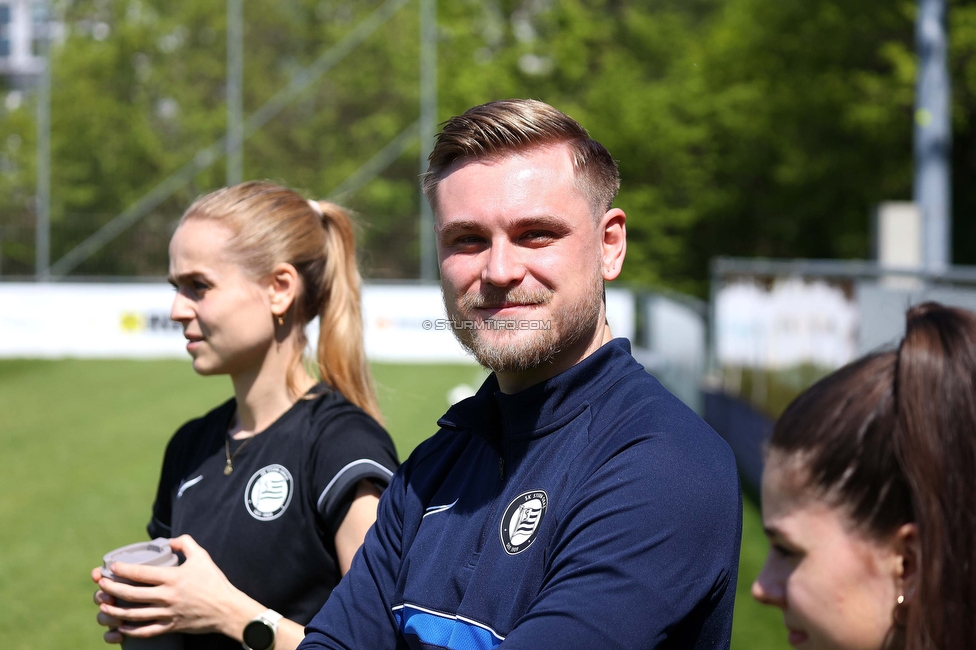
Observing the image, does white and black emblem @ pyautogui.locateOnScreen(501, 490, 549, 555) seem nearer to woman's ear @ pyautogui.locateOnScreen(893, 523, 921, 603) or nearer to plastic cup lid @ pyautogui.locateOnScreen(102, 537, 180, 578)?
woman's ear @ pyautogui.locateOnScreen(893, 523, 921, 603)

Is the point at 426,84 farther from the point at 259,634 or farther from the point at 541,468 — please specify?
the point at 541,468

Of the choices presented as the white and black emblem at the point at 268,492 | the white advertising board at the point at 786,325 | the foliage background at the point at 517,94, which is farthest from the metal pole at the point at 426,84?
the white and black emblem at the point at 268,492

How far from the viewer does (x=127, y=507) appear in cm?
891

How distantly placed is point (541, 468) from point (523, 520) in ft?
0.34

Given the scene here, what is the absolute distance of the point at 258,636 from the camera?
244 centimetres

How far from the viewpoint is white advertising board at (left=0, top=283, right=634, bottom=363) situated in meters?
20.2

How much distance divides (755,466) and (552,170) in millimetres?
8000

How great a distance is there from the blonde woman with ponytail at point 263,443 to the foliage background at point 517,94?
801 inches

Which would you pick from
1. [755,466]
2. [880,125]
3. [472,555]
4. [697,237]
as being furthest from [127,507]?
[697,237]

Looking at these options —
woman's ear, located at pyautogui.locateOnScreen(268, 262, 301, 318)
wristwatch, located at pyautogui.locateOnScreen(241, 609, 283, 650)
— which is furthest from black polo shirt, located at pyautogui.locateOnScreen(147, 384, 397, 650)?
woman's ear, located at pyautogui.locateOnScreen(268, 262, 301, 318)

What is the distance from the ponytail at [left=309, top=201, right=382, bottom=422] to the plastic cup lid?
0.67 metres

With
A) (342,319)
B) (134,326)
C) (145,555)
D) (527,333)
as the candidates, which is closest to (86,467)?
(342,319)

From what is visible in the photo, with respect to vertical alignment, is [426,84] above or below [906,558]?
above

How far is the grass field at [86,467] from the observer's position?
625 centimetres
